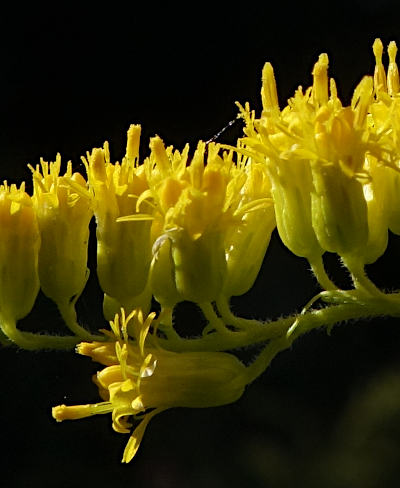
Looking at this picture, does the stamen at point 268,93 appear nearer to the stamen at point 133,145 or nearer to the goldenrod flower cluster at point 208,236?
the goldenrod flower cluster at point 208,236

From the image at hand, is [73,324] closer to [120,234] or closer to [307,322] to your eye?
[120,234]

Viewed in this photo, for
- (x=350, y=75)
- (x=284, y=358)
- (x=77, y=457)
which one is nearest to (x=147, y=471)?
(x=77, y=457)

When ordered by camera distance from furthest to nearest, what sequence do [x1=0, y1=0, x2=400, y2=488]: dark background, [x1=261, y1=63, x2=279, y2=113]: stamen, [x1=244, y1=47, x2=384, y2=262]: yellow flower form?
[x1=0, y1=0, x2=400, y2=488]: dark background, [x1=261, y1=63, x2=279, y2=113]: stamen, [x1=244, y1=47, x2=384, y2=262]: yellow flower

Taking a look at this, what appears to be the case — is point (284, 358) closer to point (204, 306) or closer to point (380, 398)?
point (380, 398)

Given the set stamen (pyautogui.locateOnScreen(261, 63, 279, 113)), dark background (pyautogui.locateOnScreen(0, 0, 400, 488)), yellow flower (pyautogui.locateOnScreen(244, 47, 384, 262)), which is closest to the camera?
yellow flower (pyautogui.locateOnScreen(244, 47, 384, 262))

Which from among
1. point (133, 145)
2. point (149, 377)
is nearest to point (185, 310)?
point (133, 145)

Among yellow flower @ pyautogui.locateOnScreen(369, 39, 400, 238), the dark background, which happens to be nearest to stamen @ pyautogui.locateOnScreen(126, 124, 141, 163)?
yellow flower @ pyautogui.locateOnScreen(369, 39, 400, 238)

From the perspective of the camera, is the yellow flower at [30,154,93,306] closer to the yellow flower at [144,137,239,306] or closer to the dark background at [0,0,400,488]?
the yellow flower at [144,137,239,306]
